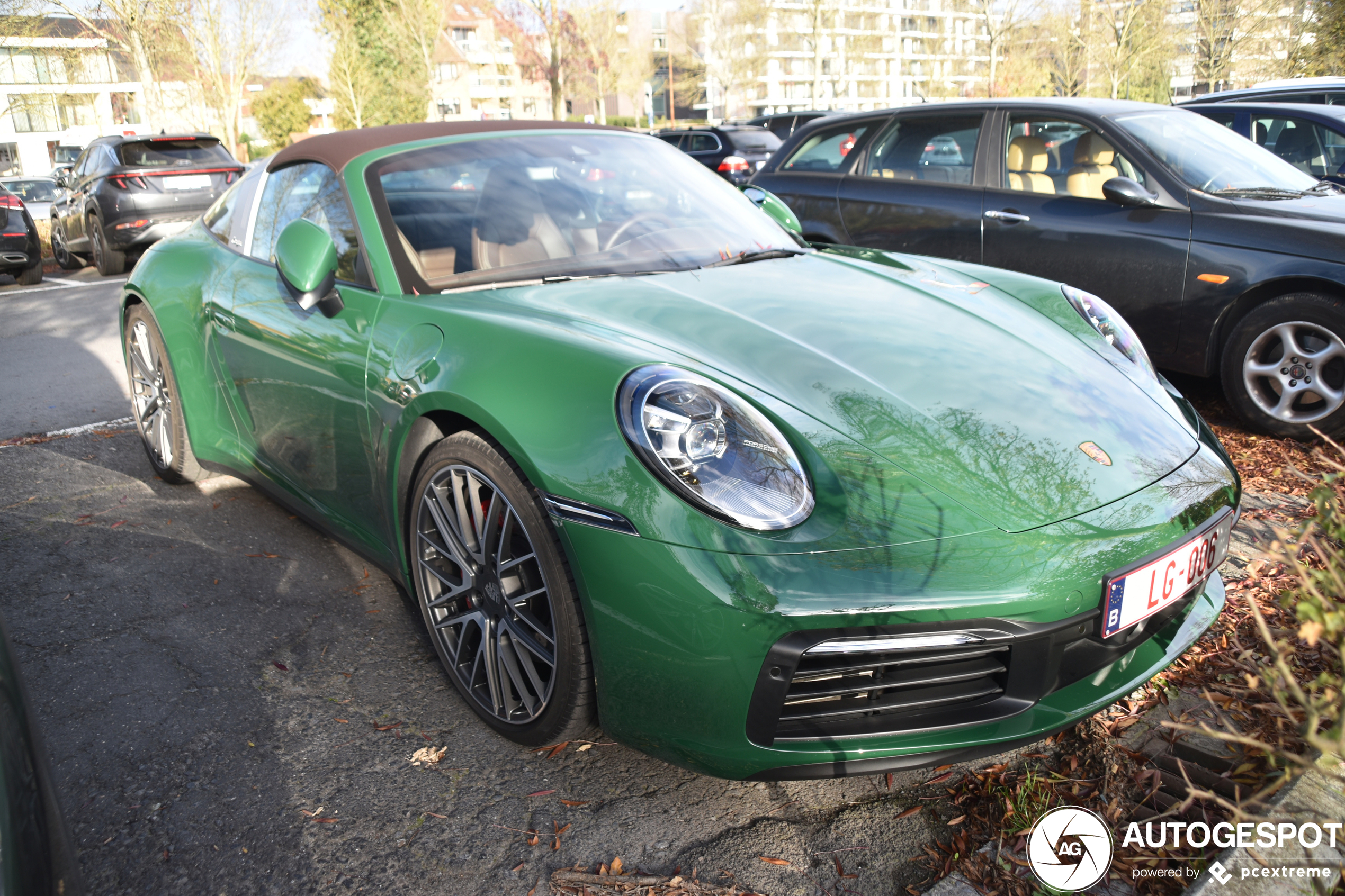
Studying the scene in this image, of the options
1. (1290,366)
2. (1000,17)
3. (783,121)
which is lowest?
(1290,366)

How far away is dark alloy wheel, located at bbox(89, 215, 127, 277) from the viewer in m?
11.4

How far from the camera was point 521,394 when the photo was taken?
208 cm

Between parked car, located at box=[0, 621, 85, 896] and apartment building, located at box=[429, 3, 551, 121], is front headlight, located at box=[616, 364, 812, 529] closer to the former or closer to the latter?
parked car, located at box=[0, 621, 85, 896]

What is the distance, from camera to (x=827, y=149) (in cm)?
620

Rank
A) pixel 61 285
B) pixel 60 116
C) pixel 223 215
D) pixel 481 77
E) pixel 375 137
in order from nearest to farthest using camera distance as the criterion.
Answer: pixel 375 137 → pixel 223 215 → pixel 61 285 → pixel 60 116 → pixel 481 77

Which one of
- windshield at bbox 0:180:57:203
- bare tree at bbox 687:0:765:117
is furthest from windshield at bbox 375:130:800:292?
bare tree at bbox 687:0:765:117

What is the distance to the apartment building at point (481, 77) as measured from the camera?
69938 mm

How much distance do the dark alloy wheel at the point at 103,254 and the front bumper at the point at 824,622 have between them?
38.6 ft

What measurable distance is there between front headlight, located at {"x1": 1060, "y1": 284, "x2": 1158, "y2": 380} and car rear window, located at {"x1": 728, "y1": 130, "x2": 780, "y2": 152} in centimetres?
1481

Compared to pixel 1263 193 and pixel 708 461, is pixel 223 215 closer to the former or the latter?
pixel 708 461

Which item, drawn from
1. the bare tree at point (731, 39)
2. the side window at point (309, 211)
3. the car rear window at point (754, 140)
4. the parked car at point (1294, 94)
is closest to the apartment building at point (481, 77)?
the bare tree at point (731, 39)

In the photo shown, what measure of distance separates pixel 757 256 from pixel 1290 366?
262cm

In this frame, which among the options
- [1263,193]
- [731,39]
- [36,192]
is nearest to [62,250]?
[36,192]

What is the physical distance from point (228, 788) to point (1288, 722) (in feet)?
7.46
